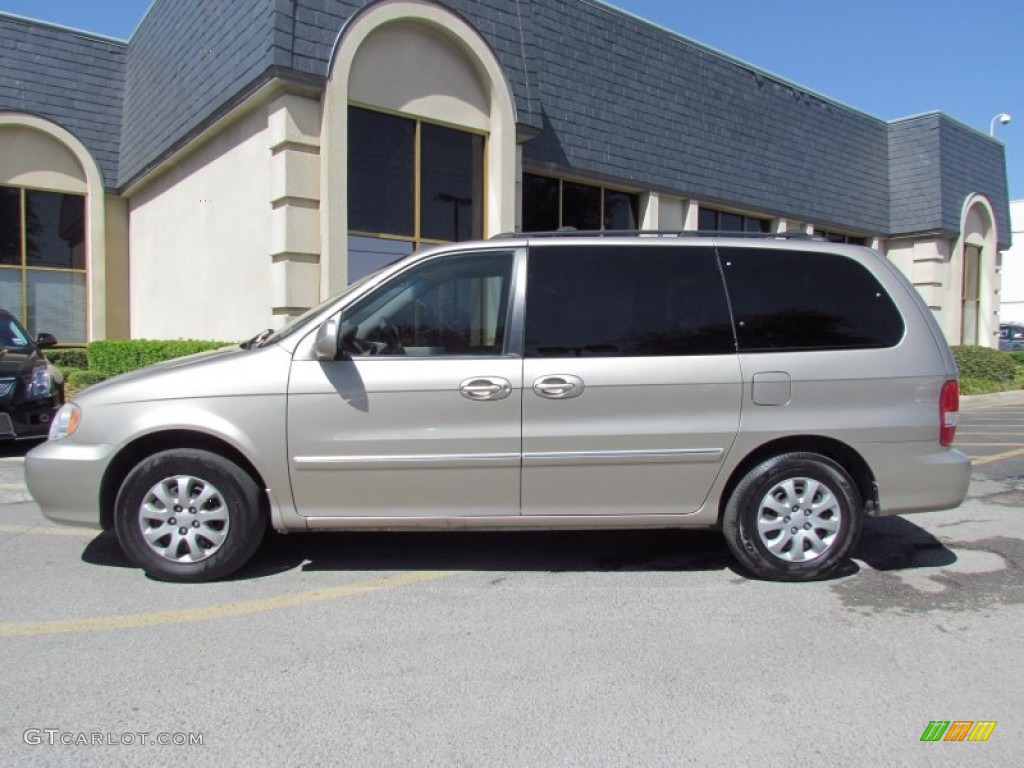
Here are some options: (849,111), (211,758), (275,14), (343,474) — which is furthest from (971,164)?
(211,758)

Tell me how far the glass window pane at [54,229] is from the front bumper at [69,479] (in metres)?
12.6

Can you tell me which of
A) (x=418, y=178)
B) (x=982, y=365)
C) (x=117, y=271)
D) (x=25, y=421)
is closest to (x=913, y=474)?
(x=418, y=178)

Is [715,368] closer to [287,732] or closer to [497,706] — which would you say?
[497,706]

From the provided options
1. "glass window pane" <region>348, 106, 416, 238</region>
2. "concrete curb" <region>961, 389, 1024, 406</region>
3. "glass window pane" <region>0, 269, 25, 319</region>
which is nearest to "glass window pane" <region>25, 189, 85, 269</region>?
"glass window pane" <region>0, 269, 25, 319</region>

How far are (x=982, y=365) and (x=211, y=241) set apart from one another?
18.0 meters

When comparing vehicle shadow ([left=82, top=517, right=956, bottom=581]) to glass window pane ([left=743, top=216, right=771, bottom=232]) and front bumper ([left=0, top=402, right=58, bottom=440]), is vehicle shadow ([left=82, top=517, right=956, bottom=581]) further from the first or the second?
glass window pane ([left=743, top=216, right=771, bottom=232])

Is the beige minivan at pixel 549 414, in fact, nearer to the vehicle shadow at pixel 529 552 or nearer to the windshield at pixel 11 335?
the vehicle shadow at pixel 529 552

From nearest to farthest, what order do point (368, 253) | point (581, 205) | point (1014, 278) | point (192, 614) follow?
point (192, 614) < point (368, 253) < point (581, 205) < point (1014, 278)

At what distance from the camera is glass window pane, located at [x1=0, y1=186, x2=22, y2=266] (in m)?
14.3

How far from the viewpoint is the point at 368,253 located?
9844mm

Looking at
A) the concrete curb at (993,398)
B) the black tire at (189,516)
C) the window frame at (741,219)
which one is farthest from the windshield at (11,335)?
the concrete curb at (993,398)

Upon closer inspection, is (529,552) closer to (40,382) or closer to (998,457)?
(40,382)

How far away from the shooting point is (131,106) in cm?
1488

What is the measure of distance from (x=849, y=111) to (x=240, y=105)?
594 inches
